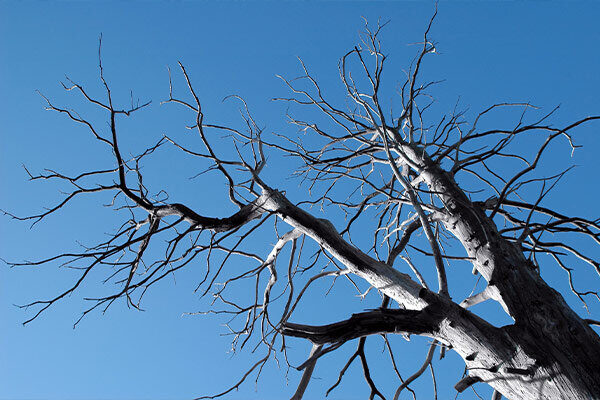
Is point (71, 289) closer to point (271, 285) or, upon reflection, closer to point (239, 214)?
point (239, 214)

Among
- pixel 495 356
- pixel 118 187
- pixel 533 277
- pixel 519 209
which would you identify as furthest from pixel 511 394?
pixel 118 187

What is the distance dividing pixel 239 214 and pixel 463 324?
4.85 ft

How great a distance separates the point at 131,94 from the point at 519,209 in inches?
119

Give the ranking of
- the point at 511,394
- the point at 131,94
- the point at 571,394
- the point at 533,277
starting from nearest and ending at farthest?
1. the point at 571,394
2. the point at 511,394
3. the point at 533,277
4. the point at 131,94

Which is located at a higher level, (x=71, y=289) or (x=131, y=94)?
(x=131, y=94)

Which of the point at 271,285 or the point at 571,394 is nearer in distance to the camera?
the point at 571,394

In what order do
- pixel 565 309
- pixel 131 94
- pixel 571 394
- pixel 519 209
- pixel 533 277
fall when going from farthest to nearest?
pixel 519 209 < pixel 131 94 < pixel 533 277 < pixel 565 309 < pixel 571 394

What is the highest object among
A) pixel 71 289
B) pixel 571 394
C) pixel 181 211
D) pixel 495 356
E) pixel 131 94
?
pixel 131 94

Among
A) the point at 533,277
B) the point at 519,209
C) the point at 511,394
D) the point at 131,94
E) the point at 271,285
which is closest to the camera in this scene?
the point at 511,394

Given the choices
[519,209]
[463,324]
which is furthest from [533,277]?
[519,209]

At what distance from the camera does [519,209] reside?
3.99 metres

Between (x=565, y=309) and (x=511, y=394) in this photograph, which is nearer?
(x=511, y=394)

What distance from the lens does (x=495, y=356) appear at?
2.36 m

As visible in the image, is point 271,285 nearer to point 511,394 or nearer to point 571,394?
point 511,394
